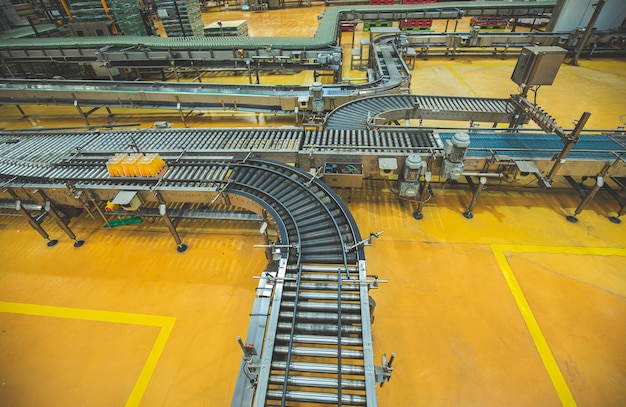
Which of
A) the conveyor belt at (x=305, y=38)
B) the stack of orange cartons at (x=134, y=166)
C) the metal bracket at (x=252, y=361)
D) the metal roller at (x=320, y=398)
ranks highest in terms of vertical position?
the conveyor belt at (x=305, y=38)

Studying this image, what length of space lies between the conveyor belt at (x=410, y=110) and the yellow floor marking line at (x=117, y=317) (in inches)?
279

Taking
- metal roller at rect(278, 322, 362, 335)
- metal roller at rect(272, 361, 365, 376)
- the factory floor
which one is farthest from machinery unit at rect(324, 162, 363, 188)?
metal roller at rect(272, 361, 365, 376)

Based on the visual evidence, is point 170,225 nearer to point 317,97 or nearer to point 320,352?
point 320,352

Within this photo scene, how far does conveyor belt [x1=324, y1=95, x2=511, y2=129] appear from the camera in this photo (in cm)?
977

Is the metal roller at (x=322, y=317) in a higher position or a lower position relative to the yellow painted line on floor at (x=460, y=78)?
higher

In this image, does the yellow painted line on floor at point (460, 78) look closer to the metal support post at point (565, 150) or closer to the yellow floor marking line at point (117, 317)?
the metal support post at point (565, 150)

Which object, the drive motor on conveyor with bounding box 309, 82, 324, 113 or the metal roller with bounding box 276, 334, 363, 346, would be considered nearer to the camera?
the metal roller with bounding box 276, 334, 363, 346

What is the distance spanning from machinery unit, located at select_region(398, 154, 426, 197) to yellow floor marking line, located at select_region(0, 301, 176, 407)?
633cm

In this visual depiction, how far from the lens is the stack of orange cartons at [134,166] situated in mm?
7145

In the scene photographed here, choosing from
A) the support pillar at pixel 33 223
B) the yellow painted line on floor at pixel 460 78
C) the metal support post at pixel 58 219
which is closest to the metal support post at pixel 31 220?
the support pillar at pixel 33 223

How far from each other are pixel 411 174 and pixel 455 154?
1.11m

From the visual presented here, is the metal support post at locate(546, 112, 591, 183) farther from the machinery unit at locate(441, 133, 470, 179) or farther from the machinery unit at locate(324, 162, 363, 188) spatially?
the machinery unit at locate(324, 162, 363, 188)

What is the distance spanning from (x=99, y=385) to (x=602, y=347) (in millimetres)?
9544

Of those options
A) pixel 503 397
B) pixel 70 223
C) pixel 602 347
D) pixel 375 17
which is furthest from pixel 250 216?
pixel 375 17
